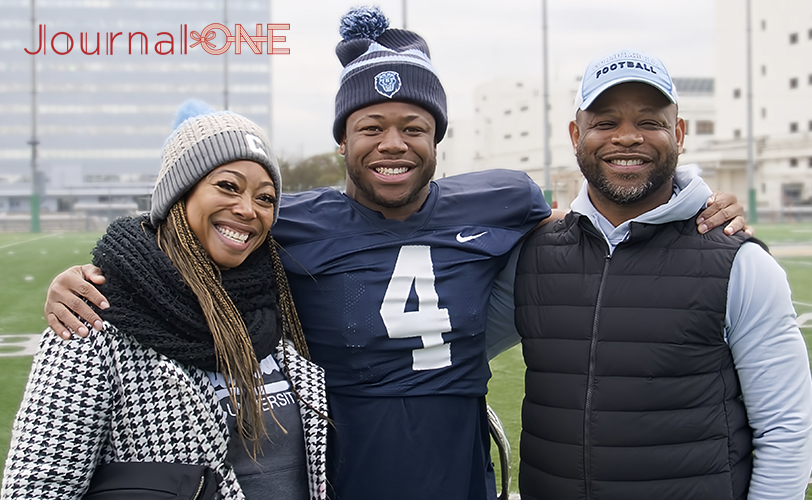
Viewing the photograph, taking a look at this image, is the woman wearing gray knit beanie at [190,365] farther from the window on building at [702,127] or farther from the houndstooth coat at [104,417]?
the window on building at [702,127]

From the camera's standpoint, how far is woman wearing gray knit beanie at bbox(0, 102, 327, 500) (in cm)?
141

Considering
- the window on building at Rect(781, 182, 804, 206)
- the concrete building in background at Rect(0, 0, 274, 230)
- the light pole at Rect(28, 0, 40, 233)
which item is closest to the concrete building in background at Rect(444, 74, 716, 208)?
the window on building at Rect(781, 182, 804, 206)

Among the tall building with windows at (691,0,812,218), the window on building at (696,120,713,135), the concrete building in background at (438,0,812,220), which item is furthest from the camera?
the window on building at (696,120,713,135)

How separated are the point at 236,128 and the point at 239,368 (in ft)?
1.86

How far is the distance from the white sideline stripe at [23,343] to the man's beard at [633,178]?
473 cm

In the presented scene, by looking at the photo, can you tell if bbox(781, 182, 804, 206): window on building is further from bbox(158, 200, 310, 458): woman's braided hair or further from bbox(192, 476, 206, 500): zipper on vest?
bbox(192, 476, 206, 500): zipper on vest

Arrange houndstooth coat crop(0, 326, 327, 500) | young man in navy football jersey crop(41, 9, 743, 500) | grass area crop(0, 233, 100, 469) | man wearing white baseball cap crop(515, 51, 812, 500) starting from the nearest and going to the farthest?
houndstooth coat crop(0, 326, 327, 500)
man wearing white baseball cap crop(515, 51, 812, 500)
young man in navy football jersey crop(41, 9, 743, 500)
grass area crop(0, 233, 100, 469)

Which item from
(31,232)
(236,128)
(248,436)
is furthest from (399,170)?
(31,232)

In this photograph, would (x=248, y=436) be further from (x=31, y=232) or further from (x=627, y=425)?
(x=31, y=232)

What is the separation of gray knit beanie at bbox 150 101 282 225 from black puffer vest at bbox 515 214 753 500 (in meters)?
0.84

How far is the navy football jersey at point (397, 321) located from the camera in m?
1.88

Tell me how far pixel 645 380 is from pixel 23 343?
5.59 m

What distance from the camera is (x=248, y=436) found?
63.5 inches

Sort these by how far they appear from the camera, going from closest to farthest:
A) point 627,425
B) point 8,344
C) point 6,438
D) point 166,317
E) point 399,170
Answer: point 166,317, point 627,425, point 399,170, point 6,438, point 8,344
